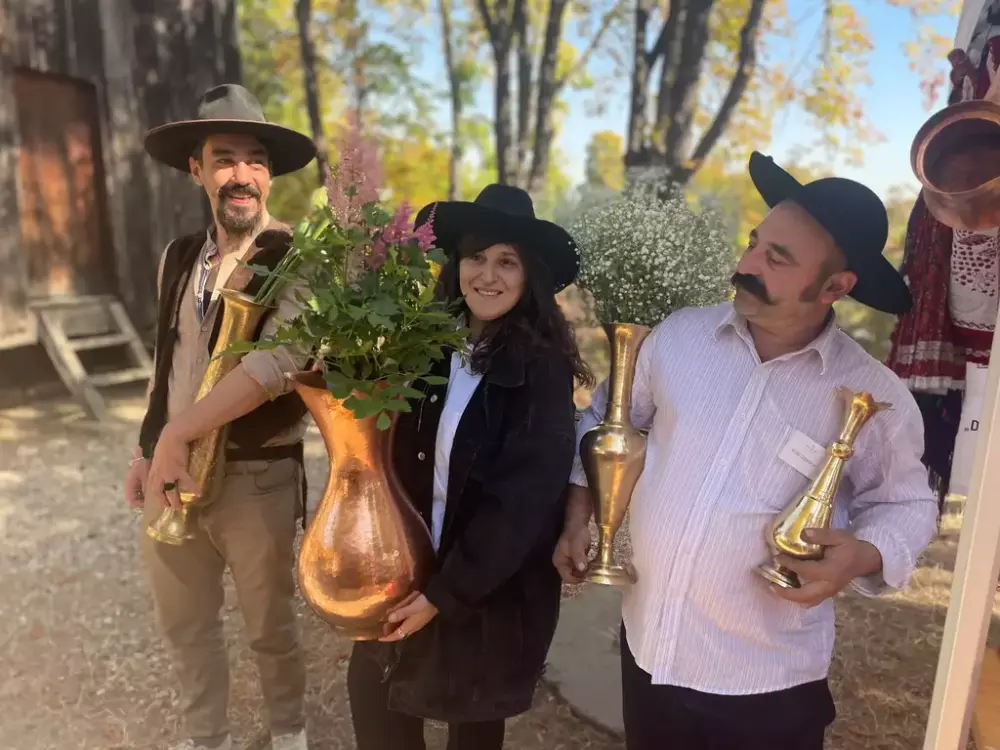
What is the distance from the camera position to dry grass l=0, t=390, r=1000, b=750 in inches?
98.2

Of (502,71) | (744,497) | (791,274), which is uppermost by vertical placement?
(502,71)

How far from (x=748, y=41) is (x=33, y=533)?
15.7 feet

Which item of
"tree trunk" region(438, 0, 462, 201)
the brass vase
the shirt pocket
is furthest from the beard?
"tree trunk" region(438, 0, 462, 201)

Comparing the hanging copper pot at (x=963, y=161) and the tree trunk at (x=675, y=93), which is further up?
the tree trunk at (x=675, y=93)

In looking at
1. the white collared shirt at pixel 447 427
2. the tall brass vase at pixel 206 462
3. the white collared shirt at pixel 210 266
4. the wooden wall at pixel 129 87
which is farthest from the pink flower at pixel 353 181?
the wooden wall at pixel 129 87

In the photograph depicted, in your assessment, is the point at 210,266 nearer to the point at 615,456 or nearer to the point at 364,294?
the point at 364,294

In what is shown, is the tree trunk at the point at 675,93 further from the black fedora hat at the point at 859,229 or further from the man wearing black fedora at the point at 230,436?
the black fedora hat at the point at 859,229

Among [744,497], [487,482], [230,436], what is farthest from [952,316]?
[230,436]

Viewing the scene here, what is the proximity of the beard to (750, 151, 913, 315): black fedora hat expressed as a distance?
137cm

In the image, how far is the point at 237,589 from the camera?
2002mm

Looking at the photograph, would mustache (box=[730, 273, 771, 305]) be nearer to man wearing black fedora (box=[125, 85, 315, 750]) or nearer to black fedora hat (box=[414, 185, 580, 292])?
black fedora hat (box=[414, 185, 580, 292])

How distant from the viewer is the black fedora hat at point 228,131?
6.32 ft

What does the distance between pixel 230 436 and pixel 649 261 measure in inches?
46.6

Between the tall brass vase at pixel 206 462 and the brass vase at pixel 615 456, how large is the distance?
821 millimetres
